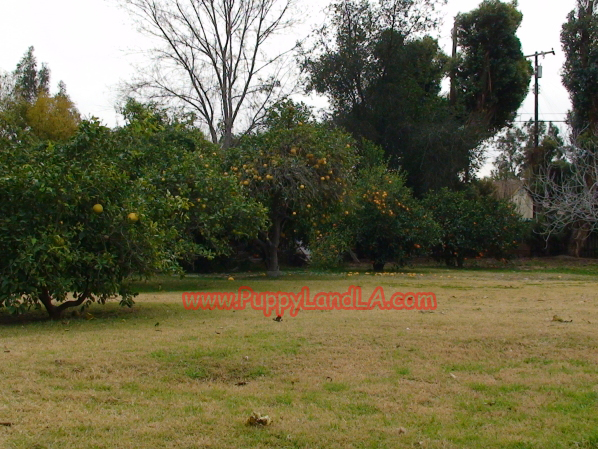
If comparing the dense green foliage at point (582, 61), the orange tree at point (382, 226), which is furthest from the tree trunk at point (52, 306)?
the dense green foliage at point (582, 61)

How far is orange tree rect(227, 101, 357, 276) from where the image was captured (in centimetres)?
1416

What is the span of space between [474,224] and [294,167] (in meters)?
10.5

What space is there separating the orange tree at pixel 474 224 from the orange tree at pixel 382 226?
257 cm

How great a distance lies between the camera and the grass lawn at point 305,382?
12.5 feet

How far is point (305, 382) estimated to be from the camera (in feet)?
16.1

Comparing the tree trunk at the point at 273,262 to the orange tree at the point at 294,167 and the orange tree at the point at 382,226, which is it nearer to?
the orange tree at the point at 294,167

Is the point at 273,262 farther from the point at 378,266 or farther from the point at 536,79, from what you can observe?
the point at 536,79

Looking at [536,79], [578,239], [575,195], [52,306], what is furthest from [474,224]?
[52,306]

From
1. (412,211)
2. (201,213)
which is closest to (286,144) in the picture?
(201,213)

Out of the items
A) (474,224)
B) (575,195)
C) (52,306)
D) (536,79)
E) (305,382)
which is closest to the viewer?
(305,382)

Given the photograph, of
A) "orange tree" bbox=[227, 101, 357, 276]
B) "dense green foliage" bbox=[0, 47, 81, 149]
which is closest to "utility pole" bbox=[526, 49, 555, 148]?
"orange tree" bbox=[227, 101, 357, 276]

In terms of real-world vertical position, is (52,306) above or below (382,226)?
below

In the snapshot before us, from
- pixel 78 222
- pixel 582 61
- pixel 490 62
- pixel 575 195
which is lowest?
pixel 78 222

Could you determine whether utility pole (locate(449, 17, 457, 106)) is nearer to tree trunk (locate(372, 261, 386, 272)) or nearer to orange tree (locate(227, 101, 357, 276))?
tree trunk (locate(372, 261, 386, 272))
